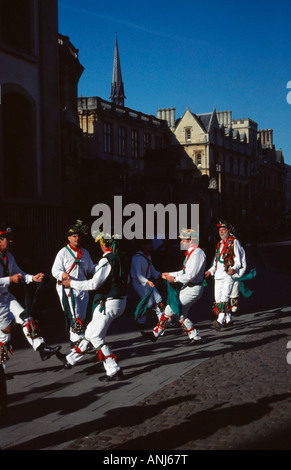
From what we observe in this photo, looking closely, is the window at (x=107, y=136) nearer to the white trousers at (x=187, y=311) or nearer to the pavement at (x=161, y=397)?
the pavement at (x=161, y=397)

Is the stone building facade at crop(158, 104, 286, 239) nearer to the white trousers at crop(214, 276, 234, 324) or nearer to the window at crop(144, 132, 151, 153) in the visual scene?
the window at crop(144, 132, 151, 153)

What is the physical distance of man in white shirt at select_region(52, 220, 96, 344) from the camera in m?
7.88

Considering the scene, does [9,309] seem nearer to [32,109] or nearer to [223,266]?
[223,266]

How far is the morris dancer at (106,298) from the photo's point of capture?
6537 millimetres

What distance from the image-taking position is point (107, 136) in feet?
147

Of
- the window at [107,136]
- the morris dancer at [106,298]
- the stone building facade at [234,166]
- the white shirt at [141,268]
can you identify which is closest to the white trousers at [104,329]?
the morris dancer at [106,298]

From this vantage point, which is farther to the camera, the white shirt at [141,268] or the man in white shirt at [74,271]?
the white shirt at [141,268]

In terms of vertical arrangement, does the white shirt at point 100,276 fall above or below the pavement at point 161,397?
above

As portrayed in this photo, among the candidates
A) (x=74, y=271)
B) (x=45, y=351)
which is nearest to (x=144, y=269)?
(x=74, y=271)

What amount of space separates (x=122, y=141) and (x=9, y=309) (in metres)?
41.3

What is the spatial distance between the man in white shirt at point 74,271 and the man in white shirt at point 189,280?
1.20 meters

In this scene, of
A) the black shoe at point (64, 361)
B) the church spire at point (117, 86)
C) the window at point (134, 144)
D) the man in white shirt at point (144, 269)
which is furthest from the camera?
the church spire at point (117, 86)
